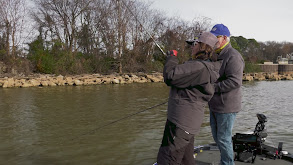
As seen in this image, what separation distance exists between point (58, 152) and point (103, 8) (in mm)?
25999

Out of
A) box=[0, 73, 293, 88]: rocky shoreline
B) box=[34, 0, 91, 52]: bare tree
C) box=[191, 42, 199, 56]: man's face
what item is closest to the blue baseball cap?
box=[191, 42, 199, 56]: man's face

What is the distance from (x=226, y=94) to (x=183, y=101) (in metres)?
1.06

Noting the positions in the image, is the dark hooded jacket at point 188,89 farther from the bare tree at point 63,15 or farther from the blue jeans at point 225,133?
the bare tree at point 63,15

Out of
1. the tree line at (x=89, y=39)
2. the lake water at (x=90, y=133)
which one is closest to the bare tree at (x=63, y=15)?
the tree line at (x=89, y=39)

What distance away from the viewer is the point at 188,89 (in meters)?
2.68

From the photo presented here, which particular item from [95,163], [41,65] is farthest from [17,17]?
[95,163]

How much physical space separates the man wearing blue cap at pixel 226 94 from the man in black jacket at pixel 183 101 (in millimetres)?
774

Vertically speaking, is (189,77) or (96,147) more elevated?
(189,77)

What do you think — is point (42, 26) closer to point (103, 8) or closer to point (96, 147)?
point (103, 8)

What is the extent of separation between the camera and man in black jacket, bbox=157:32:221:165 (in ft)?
8.63

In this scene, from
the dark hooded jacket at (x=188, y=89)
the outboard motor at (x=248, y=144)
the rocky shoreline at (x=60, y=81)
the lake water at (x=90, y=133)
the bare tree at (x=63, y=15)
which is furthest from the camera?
the bare tree at (x=63, y=15)

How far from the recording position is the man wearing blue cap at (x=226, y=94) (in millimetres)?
3496

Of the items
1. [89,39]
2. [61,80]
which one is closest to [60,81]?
[61,80]

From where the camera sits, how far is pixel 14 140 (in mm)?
6066
